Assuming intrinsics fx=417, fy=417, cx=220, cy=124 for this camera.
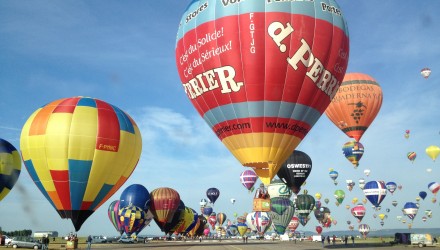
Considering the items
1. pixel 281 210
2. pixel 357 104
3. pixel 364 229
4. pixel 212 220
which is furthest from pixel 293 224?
pixel 212 220

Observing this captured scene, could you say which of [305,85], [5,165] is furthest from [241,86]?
[5,165]

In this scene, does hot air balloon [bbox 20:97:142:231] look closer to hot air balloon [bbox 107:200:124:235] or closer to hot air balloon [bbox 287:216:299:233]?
hot air balloon [bbox 107:200:124:235]

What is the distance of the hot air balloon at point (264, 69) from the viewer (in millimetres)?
20297

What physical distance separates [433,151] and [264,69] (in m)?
57.9

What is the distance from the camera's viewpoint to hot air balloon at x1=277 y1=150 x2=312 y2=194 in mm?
48188

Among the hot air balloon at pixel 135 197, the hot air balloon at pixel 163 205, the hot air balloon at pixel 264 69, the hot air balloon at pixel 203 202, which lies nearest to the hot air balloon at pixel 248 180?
the hot air balloon at pixel 163 205

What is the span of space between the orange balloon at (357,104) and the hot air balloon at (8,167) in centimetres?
3485

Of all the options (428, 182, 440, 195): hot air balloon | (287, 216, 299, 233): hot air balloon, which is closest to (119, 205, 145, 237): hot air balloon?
(287, 216, 299, 233): hot air balloon

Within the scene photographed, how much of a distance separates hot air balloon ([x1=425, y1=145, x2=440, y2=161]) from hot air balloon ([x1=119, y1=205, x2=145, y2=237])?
46679 mm

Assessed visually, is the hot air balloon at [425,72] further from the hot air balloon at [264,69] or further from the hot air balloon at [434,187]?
the hot air balloon at [264,69]

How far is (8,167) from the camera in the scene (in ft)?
135

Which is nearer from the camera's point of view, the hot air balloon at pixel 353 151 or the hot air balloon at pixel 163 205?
the hot air balloon at pixel 353 151

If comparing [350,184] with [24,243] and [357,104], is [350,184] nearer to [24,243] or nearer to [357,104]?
[357,104]

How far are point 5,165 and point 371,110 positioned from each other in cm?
3911
